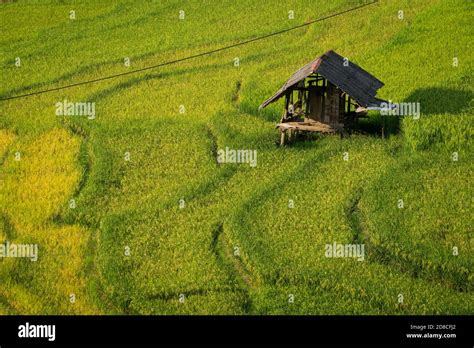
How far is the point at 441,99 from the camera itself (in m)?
21.4

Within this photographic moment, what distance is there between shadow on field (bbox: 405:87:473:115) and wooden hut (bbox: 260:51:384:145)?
1196mm

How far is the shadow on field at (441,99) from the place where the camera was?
20.7 meters

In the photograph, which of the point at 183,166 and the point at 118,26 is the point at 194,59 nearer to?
the point at 118,26

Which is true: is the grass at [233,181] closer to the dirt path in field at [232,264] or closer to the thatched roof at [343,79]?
the dirt path in field at [232,264]

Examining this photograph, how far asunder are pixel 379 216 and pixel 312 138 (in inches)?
184

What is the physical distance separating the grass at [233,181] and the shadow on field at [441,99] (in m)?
0.07

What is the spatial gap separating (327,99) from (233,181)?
3.37 m

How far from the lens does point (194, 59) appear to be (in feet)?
91.5

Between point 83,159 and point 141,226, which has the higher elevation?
point 83,159

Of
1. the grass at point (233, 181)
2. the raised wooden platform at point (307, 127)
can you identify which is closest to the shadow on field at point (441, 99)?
the grass at point (233, 181)

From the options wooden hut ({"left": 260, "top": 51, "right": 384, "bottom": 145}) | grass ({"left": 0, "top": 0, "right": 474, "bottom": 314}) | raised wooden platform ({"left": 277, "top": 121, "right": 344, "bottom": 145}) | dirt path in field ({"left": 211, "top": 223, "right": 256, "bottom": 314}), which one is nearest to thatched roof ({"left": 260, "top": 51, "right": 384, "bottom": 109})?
wooden hut ({"left": 260, "top": 51, "right": 384, "bottom": 145})

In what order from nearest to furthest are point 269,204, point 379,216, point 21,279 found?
point 21,279 < point 379,216 < point 269,204

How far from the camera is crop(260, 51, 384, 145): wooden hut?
790 inches

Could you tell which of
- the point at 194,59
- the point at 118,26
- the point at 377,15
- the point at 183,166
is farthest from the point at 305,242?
the point at 118,26
